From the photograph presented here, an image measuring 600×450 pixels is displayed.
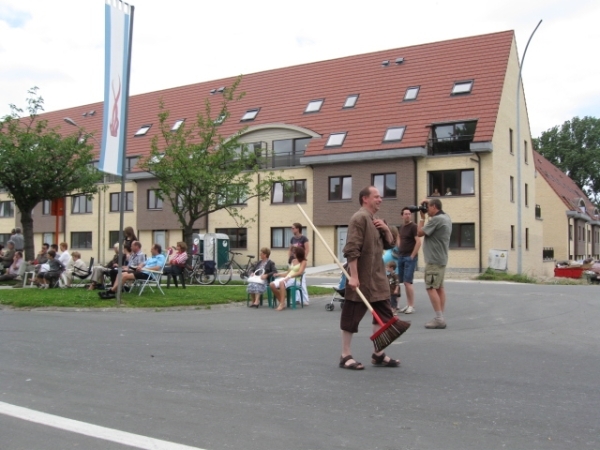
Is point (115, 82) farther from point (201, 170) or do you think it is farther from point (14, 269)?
point (14, 269)

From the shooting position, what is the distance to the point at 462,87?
1388 inches

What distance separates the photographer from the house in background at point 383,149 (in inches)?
1302

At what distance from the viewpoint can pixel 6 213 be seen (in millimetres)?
52469

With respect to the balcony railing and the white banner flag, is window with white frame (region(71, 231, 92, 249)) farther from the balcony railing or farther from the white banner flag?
the white banner flag

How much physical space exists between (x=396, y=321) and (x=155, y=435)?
3.00m

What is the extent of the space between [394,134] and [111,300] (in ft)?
76.2

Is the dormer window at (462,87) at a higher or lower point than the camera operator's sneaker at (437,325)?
higher

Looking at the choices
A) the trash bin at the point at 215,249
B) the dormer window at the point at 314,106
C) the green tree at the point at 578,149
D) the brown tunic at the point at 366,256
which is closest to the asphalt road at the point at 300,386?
the brown tunic at the point at 366,256

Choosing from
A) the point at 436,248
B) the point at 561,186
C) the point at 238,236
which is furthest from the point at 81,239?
the point at 436,248

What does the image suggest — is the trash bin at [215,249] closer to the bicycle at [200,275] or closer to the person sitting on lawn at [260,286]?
the bicycle at [200,275]

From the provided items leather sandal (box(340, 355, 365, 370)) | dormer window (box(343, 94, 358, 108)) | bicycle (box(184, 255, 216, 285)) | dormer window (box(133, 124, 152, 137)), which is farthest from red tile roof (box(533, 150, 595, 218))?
leather sandal (box(340, 355, 365, 370))

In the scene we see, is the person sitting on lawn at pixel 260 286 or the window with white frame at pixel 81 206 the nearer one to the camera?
the person sitting on lawn at pixel 260 286

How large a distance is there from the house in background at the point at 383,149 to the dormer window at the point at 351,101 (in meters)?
0.08

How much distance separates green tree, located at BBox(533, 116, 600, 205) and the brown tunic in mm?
77930
